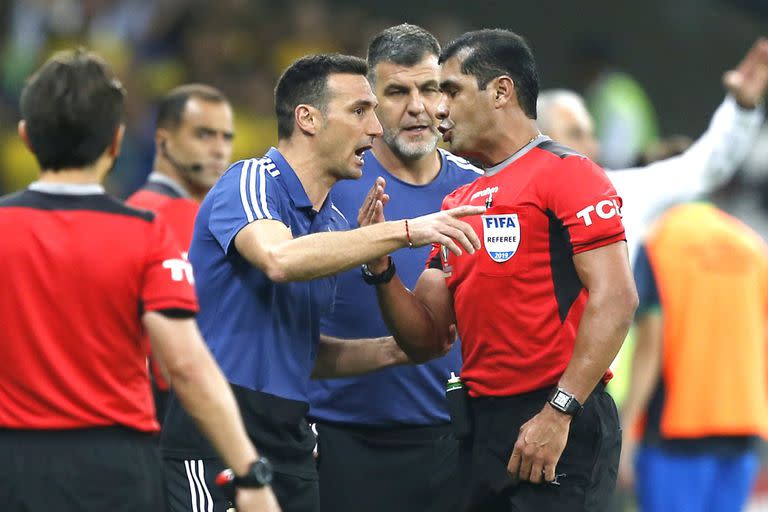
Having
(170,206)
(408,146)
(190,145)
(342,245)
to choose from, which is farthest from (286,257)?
(190,145)

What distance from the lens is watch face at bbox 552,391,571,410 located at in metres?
4.80

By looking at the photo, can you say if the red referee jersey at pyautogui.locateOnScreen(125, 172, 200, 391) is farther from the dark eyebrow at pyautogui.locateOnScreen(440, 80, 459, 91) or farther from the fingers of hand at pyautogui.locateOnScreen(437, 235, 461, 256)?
the fingers of hand at pyautogui.locateOnScreen(437, 235, 461, 256)

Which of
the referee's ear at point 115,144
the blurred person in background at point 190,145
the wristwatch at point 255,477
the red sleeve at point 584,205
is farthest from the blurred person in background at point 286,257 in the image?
the blurred person in background at point 190,145

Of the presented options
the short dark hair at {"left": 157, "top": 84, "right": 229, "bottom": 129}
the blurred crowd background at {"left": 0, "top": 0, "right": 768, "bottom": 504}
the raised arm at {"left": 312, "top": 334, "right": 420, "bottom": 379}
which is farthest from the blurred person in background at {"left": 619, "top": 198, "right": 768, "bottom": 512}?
the blurred crowd background at {"left": 0, "top": 0, "right": 768, "bottom": 504}

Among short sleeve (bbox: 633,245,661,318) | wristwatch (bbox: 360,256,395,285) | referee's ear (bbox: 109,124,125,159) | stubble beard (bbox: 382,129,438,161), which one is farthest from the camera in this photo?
short sleeve (bbox: 633,245,661,318)

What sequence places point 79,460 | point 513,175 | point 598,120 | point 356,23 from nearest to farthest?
point 79,460, point 513,175, point 598,120, point 356,23

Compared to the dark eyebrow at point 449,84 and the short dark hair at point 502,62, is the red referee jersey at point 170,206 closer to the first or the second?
the dark eyebrow at point 449,84

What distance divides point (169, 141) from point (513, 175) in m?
3.56

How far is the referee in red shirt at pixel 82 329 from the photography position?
412cm

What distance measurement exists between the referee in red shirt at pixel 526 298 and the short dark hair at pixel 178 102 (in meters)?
3.20

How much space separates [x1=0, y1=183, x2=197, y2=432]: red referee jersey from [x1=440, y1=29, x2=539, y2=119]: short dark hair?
1.60 m

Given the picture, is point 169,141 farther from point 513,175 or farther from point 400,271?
point 513,175

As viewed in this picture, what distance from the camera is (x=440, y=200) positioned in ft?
20.6

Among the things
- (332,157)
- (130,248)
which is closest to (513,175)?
(332,157)
